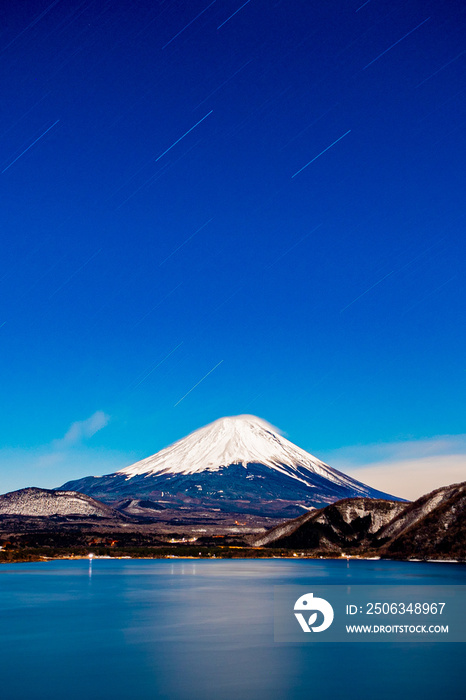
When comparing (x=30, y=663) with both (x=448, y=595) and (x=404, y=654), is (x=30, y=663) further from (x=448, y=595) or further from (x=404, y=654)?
(x=448, y=595)

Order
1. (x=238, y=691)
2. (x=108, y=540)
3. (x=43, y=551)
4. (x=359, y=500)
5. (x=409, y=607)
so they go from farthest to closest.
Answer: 1. (x=108, y=540)
2. (x=43, y=551)
3. (x=359, y=500)
4. (x=409, y=607)
5. (x=238, y=691)

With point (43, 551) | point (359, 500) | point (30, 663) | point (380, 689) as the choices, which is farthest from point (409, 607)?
point (43, 551)

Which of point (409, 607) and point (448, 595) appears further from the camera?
point (448, 595)

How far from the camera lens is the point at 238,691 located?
28.1m

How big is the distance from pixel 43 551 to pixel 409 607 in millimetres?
116710

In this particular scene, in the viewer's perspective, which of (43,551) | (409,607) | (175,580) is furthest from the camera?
(43,551)

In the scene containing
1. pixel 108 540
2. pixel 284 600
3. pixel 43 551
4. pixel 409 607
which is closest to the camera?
pixel 409 607

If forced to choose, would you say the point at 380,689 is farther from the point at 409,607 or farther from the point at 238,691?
the point at 409,607

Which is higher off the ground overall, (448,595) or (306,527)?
(306,527)

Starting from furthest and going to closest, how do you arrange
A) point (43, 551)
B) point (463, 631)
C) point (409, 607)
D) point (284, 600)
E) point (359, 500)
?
point (43, 551)
point (359, 500)
point (284, 600)
point (409, 607)
point (463, 631)

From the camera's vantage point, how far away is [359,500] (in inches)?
5704

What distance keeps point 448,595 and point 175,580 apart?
136 feet

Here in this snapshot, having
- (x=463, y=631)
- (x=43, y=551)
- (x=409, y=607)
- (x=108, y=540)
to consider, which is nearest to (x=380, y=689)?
(x=463, y=631)

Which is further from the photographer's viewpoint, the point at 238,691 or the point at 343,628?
the point at 343,628
